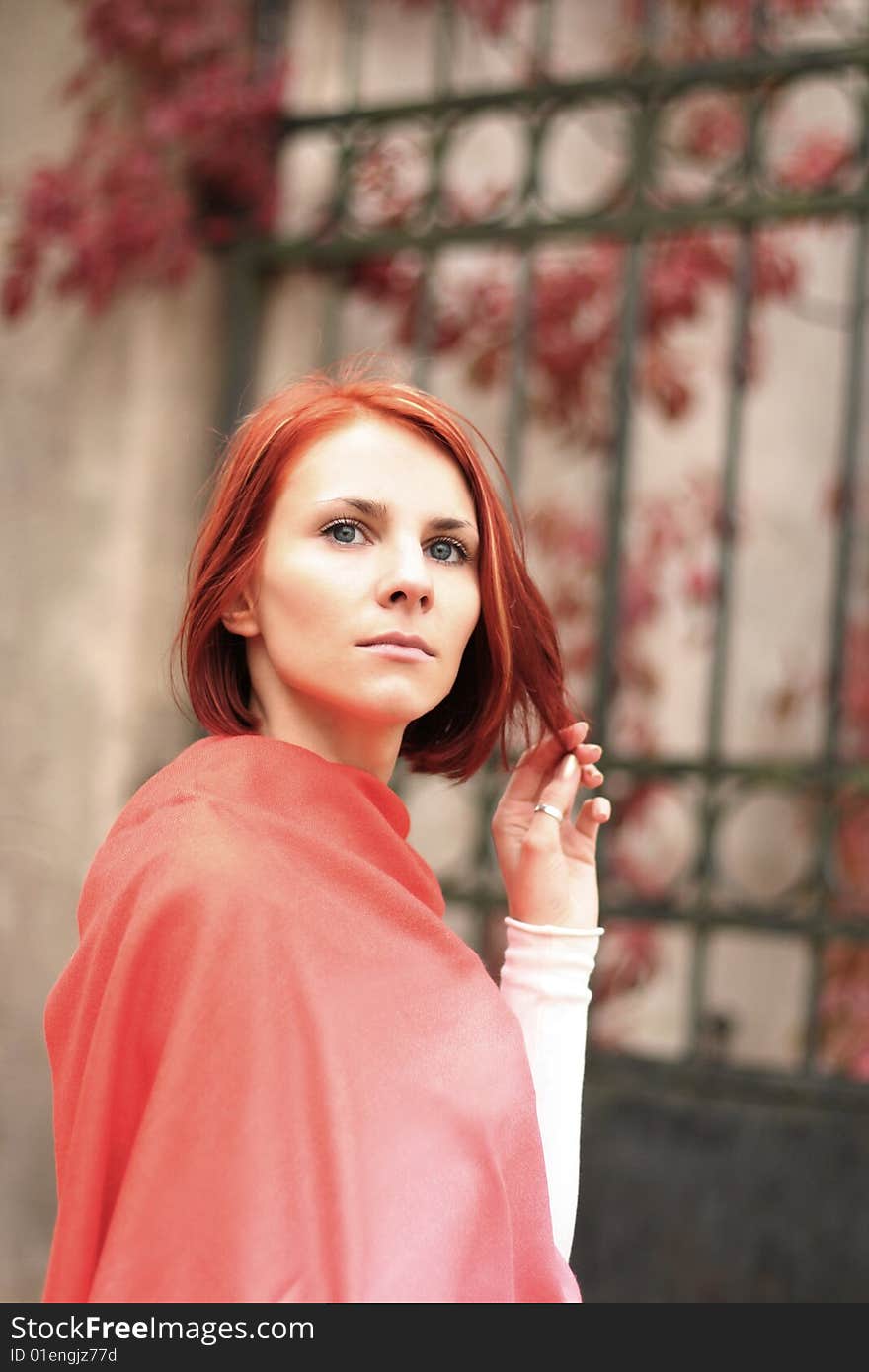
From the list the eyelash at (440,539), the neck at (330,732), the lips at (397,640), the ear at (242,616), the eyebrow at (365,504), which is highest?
the eyebrow at (365,504)

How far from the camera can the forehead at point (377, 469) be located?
1212 mm

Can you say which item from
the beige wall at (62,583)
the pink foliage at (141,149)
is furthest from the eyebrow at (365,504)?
the pink foliage at (141,149)

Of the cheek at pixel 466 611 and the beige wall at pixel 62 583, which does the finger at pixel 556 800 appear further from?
the beige wall at pixel 62 583

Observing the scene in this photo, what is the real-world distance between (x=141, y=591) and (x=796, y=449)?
2.51 m

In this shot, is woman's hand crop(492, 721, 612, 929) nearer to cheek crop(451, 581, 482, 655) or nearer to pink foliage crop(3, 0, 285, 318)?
Answer: cheek crop(451, 581, 482, 655)

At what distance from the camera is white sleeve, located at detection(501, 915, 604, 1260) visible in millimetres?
1272

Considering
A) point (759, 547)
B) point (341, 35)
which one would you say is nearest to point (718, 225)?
point (341, 35)

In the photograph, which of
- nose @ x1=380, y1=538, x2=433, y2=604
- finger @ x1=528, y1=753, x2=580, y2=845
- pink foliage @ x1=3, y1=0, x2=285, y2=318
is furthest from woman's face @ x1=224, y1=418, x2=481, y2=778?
pink foliage @ x1=3, y1=0, x2=285, y2=318

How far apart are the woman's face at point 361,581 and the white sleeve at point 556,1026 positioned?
22cm

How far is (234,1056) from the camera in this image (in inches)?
41.3

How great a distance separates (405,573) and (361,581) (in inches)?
1.3

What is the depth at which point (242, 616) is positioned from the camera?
1271mm

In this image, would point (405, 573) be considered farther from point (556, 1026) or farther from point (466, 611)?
point (556, 1026)

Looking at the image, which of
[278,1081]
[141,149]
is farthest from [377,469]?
[141,149]
